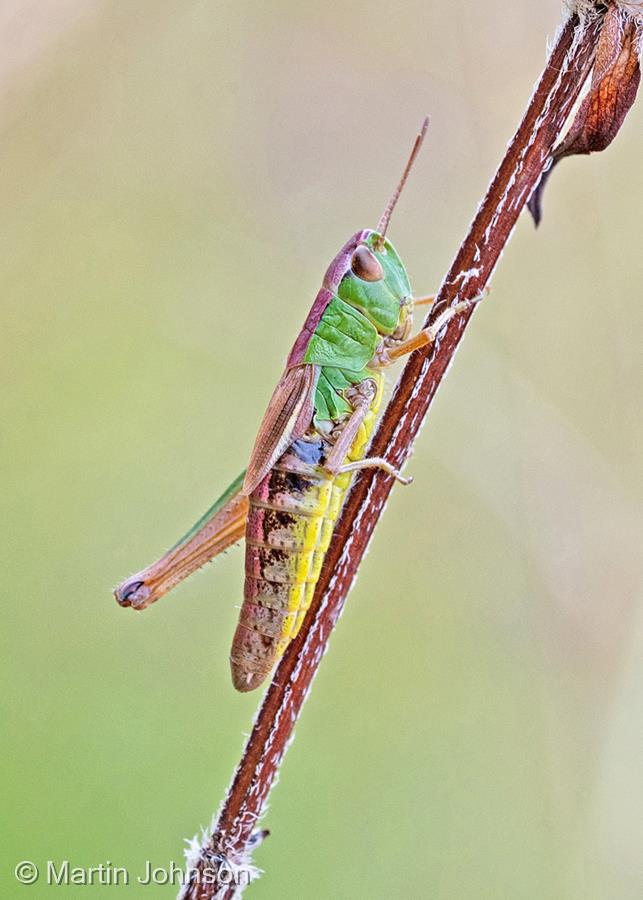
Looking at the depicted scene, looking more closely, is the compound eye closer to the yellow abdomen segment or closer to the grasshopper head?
the grasshopper head

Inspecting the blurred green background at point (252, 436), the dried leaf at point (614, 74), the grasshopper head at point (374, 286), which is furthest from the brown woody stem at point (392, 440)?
the blurred green background at point (252, 436)

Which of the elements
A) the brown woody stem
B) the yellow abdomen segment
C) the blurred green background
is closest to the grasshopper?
the yellow abdomen segment

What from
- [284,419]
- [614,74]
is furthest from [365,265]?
[614,74]

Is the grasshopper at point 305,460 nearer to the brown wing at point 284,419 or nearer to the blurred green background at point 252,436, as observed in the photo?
the brown wing at point 284,419

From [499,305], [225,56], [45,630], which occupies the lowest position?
[45,630]

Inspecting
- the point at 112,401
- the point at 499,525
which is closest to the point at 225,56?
the point at 112,401

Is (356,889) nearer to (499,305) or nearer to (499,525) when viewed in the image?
(499,525)

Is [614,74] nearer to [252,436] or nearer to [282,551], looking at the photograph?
[282,551]
